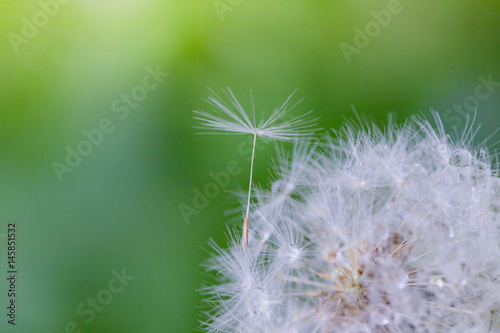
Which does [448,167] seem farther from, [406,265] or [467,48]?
[467,48]

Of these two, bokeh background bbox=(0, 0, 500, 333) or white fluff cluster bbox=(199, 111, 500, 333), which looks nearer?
white fluff cluster bbox=(199, 111, 500, 333)

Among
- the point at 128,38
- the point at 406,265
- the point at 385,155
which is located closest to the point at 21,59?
the point at 128,38

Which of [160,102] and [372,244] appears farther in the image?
[160,102]

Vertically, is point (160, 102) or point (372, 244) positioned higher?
point (160, 102)
